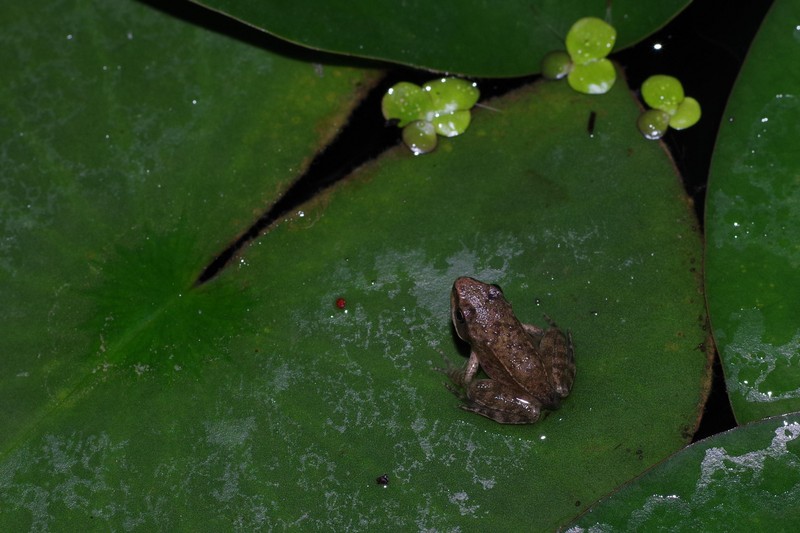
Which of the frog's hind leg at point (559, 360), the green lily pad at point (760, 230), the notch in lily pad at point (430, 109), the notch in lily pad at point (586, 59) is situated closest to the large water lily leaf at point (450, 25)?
the notch in lily pad at point (586, 59)

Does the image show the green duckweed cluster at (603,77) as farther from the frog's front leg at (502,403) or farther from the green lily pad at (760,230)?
the frog's front leg at (502,403)

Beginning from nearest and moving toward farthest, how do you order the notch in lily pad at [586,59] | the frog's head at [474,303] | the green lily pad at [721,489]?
the green lily pad at [721,489], the frog's head at [474,303], the notch in lily pad at [586,59]

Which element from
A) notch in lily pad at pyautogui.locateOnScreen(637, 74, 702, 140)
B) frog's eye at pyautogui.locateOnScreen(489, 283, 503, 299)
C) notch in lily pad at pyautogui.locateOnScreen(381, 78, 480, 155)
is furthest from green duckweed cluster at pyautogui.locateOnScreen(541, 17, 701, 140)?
frog's eye at pyautogui.locateOnScreen(489, 283, 503, 299)

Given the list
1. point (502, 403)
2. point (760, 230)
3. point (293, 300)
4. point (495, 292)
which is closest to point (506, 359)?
point (502, 403)

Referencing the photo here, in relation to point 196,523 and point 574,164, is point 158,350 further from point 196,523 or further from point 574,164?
point 574,164

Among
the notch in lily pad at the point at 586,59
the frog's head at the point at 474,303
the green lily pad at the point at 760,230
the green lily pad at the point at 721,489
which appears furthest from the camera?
the notch in lily pad at the point at 586,59

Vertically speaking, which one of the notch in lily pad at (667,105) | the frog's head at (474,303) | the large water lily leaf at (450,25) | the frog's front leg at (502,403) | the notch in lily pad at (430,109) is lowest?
the frog's front leg at (502,403)
